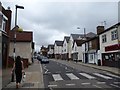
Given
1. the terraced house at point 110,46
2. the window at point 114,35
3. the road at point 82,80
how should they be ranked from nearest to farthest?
the road at point 82,80 < the terraced house at point 110,46 < the window at point 114,35

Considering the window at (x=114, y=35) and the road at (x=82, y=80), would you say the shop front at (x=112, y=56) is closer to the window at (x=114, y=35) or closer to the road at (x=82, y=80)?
the window at (x=114, y=35)

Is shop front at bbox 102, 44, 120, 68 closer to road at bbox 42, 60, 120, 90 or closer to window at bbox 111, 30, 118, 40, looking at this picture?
window at bbox 111, 30, 118, 40

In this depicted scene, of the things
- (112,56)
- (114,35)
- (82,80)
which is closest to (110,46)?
(112,56)

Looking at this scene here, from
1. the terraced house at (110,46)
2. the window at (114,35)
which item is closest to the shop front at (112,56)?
the terraced house at (110,46)

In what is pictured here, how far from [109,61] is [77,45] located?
3077cm

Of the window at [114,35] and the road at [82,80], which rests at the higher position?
the window at [114,35]

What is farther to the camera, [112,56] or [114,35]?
[112,56]

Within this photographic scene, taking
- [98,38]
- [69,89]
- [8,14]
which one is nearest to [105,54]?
[98,38]

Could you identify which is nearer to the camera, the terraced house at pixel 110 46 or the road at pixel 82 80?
the road at pixel 82 80

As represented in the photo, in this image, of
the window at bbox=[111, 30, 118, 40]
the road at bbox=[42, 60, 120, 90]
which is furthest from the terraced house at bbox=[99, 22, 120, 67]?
the road at bbox=[42, 60, 120, 90]

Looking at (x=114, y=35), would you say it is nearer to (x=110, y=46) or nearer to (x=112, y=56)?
(x=110, y=46)

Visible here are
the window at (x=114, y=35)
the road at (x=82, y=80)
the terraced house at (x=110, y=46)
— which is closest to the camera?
the road at (x=82, y=80)

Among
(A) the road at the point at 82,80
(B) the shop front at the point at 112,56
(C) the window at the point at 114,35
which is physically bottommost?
(A) the road at the point at 82,80

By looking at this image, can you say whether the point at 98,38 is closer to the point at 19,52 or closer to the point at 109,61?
the point at 109,61
